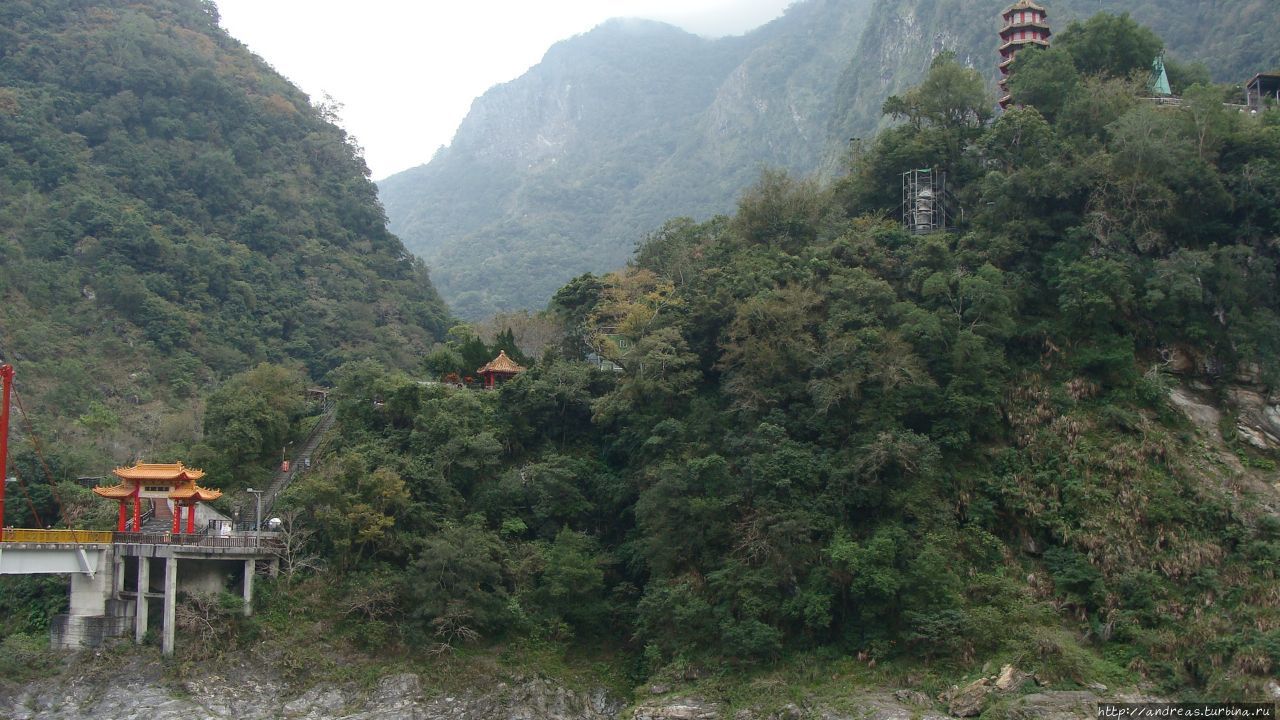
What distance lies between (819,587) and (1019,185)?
15864 millimetres

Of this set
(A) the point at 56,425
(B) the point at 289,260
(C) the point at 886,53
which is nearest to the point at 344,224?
(B) the point at 289,260

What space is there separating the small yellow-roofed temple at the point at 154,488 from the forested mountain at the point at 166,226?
10.3 meters

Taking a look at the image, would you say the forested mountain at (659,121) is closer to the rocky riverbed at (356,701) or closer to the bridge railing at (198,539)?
the bridge railing at (198,539)

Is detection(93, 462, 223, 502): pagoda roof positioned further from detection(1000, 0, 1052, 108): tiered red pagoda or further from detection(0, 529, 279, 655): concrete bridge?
detection(1000, 0, 1052, 108): tiered red pagoda

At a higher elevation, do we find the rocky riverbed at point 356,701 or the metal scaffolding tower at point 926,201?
the metal scaffolding tower at point 926,201

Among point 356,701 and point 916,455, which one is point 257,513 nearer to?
point 356,701

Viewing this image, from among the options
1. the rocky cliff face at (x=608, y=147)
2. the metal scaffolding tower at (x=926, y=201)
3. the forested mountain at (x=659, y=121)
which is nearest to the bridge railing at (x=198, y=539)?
the metal scaffolding tower at (x=926, y=201)

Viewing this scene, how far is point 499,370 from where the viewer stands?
144 ft

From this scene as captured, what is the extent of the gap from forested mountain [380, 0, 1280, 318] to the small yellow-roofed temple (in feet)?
169

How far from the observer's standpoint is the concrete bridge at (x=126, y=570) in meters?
31.6

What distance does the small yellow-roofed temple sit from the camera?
3319 centimetres

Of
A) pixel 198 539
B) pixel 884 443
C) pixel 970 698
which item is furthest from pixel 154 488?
pixel 970 698

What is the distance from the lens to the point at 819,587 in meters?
30.5

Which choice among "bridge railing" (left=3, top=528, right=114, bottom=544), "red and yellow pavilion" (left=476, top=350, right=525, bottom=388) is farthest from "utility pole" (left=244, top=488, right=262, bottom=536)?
"red and yellow pavilion" (left=476, top=350, right=525, bottom=388)
